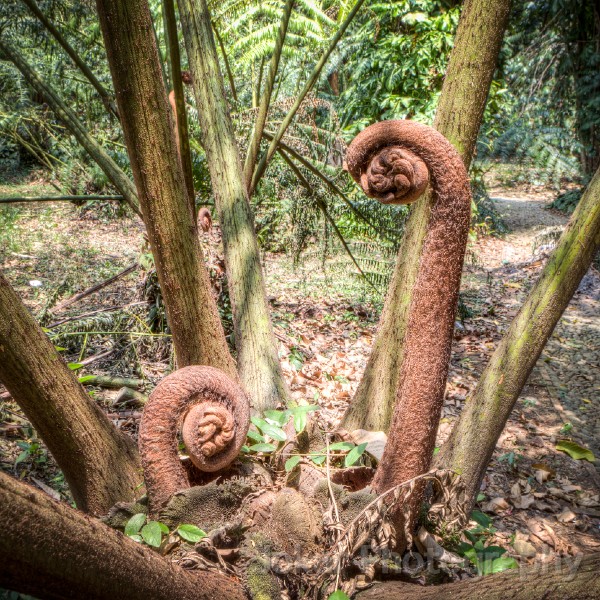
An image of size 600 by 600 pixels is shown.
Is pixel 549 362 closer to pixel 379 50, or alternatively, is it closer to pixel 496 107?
pixel 496 107

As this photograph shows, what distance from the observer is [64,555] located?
0.84 metres

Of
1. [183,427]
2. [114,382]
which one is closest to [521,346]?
[183,427]

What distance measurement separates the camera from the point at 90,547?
897 mm

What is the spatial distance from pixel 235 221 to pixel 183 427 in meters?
1.31

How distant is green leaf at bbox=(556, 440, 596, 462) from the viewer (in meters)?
3.32

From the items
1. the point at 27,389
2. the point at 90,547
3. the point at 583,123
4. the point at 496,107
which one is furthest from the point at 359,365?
the point at 583,123

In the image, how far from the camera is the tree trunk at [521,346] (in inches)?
78.5

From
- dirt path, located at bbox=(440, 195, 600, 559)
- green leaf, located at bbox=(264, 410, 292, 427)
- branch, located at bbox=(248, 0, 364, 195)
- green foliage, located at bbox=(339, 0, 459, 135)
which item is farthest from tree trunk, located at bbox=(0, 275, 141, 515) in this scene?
green foliage, located at bbox=(339, 0, 459, 135)

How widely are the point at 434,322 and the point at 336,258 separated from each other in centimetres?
414

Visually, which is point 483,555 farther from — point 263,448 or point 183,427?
point 183,427

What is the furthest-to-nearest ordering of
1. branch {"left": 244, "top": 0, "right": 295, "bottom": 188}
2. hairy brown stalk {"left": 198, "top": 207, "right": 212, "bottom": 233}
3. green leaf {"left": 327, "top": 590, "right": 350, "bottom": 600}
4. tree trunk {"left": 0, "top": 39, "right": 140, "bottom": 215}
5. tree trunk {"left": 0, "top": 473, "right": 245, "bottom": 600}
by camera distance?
hairy brown stalk {"left": 198, "top": 207, "right": 212, "bottom": 233}, branch {"left": 244, "top": 0, "right": 295, "bottom": 188}, tree trunk {"left": 0, "top": 39, "right": 140, "bottom": 215}, green leaf {"left": 327, "top": 590, "right": 350, "bottom": 600}, tree trunk {"left": 0, "top": 473, "right": 245, "bottom": 600}

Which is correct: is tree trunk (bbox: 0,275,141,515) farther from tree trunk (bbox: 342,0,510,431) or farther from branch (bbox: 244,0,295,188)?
branch (bbox: 244,0,295,188)

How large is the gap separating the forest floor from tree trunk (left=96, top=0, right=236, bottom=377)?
3.64ft

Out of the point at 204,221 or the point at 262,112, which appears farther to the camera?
the point at 204,221
